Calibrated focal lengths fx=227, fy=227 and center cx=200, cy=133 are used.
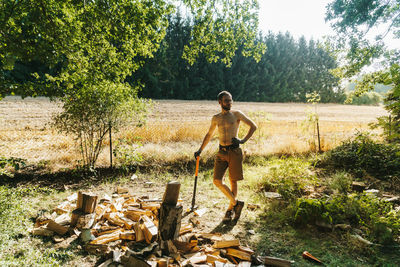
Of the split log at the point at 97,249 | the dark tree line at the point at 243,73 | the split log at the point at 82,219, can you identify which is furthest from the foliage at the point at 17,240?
the dark tree line at the point at 243,73

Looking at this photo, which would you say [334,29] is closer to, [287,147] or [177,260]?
[287,147]

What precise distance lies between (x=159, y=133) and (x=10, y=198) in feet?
22.3

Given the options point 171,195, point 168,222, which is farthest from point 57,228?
point 171,195

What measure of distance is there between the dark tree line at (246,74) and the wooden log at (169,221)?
34261 millimetres

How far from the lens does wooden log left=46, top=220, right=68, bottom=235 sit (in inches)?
136

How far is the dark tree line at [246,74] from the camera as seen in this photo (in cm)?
3831

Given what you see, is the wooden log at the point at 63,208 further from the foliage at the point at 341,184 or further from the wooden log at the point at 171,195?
the foliage at the point at 341,184

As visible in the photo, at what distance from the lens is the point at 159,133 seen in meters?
9.98

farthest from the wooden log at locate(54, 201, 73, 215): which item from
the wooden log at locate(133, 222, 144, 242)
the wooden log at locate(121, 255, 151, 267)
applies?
the wooden log at locate(121, 255, 151, 267)

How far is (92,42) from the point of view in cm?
512

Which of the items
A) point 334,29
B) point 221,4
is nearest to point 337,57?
point 334,29

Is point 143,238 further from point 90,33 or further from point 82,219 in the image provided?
point 90,33

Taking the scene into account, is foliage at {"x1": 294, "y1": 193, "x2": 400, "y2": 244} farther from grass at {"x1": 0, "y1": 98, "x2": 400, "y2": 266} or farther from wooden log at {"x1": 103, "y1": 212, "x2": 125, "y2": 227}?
wooden log at {"x1": 103, "y1": 212, "x2": 125, "y2": 227}

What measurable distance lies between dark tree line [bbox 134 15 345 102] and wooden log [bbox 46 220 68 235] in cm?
3356
